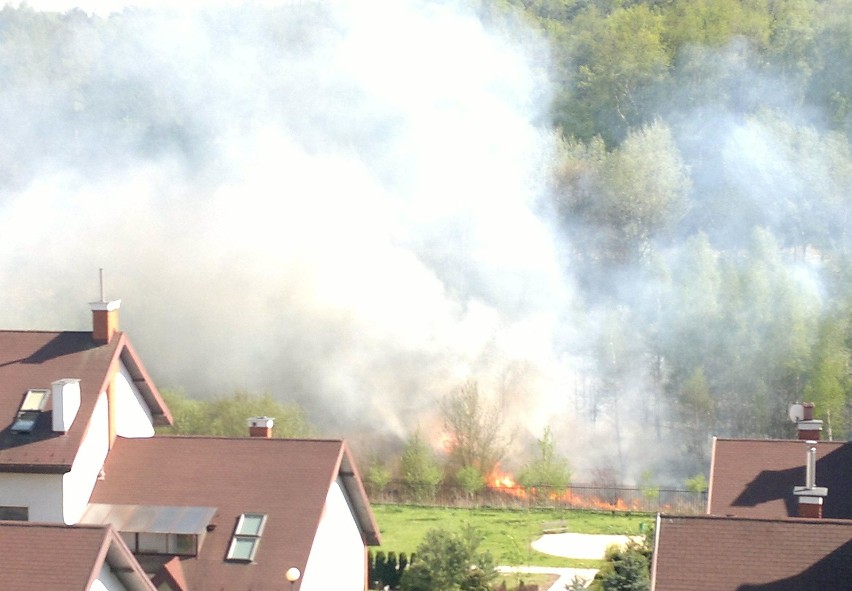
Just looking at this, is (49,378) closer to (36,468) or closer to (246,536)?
(36,468)

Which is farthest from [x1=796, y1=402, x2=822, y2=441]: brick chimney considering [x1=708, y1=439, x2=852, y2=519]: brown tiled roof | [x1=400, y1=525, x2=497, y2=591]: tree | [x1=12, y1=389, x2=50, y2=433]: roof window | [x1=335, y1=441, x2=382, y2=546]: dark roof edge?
[x1=12, y1=389, x2=50, y2=433]: roof window

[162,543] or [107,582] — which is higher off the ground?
[162,543]

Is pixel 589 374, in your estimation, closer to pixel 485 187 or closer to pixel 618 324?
pixel 618 324

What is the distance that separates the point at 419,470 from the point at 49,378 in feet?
46.8

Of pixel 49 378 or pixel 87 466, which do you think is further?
pixel 49 378

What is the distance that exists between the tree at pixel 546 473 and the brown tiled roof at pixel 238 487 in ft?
42.4

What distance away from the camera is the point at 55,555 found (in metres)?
13.6

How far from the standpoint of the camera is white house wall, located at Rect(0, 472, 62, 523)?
18.4 m

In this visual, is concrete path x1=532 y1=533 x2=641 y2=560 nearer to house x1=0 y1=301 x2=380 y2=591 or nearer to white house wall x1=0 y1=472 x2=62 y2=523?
house x1=0 y1=301 x2=380 y2=591

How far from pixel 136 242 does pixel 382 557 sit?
21.5 metres

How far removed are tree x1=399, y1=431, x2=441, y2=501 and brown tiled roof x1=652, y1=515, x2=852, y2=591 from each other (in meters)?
17.9

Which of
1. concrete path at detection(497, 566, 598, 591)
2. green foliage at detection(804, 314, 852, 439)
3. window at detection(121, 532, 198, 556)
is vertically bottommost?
concrete path at detection(497, 566, 598, 591)

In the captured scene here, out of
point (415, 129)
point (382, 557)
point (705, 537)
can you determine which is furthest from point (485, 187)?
point (705, 537)

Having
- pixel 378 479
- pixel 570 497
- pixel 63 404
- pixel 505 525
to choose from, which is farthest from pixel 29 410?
pixel 570 497
